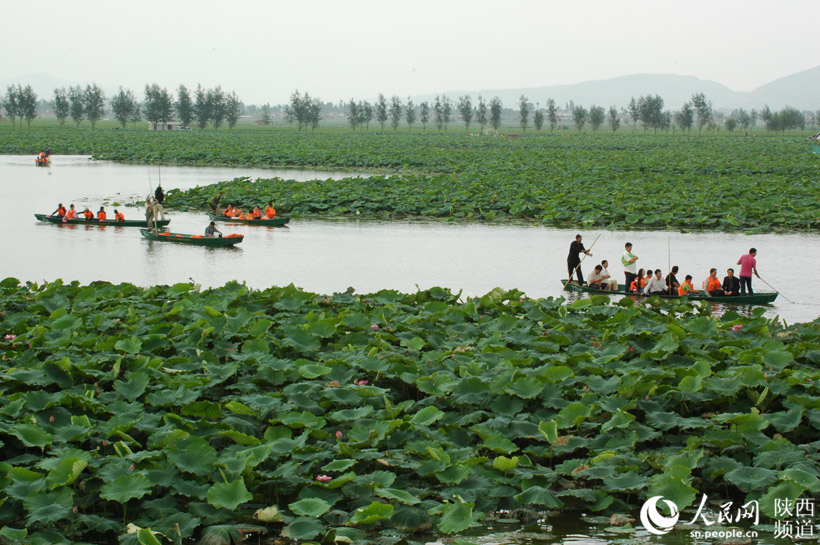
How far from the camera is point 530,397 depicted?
295 inches

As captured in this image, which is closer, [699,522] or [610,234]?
[699,522]

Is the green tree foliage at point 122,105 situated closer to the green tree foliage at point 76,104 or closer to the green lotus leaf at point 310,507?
the green tree foliage at point 76,104

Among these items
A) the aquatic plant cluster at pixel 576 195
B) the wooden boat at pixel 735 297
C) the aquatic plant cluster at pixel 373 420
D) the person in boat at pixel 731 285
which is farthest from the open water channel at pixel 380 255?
the aquatic plant cluster at pixel 373 420

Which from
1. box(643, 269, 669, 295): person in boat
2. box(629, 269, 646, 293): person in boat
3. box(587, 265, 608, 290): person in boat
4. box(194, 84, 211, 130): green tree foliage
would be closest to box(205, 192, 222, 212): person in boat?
box(587, 265, 608, 290): person in boat

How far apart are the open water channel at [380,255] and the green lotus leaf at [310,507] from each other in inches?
384

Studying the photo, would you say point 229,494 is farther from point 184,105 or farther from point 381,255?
point 184,105

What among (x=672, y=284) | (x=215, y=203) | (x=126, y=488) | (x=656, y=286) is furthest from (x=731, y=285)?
(x=215, y=203)

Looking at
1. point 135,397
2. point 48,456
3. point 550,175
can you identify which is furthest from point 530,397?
point 550,175

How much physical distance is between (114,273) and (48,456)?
38.1 feet

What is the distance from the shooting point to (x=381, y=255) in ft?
65.9

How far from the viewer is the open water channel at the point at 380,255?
16734 millimetres

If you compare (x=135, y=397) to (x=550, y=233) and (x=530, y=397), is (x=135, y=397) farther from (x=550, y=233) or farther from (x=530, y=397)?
(x=550, y=233)

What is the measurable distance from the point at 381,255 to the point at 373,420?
42.2ft

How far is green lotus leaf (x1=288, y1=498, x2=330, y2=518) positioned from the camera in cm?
575
